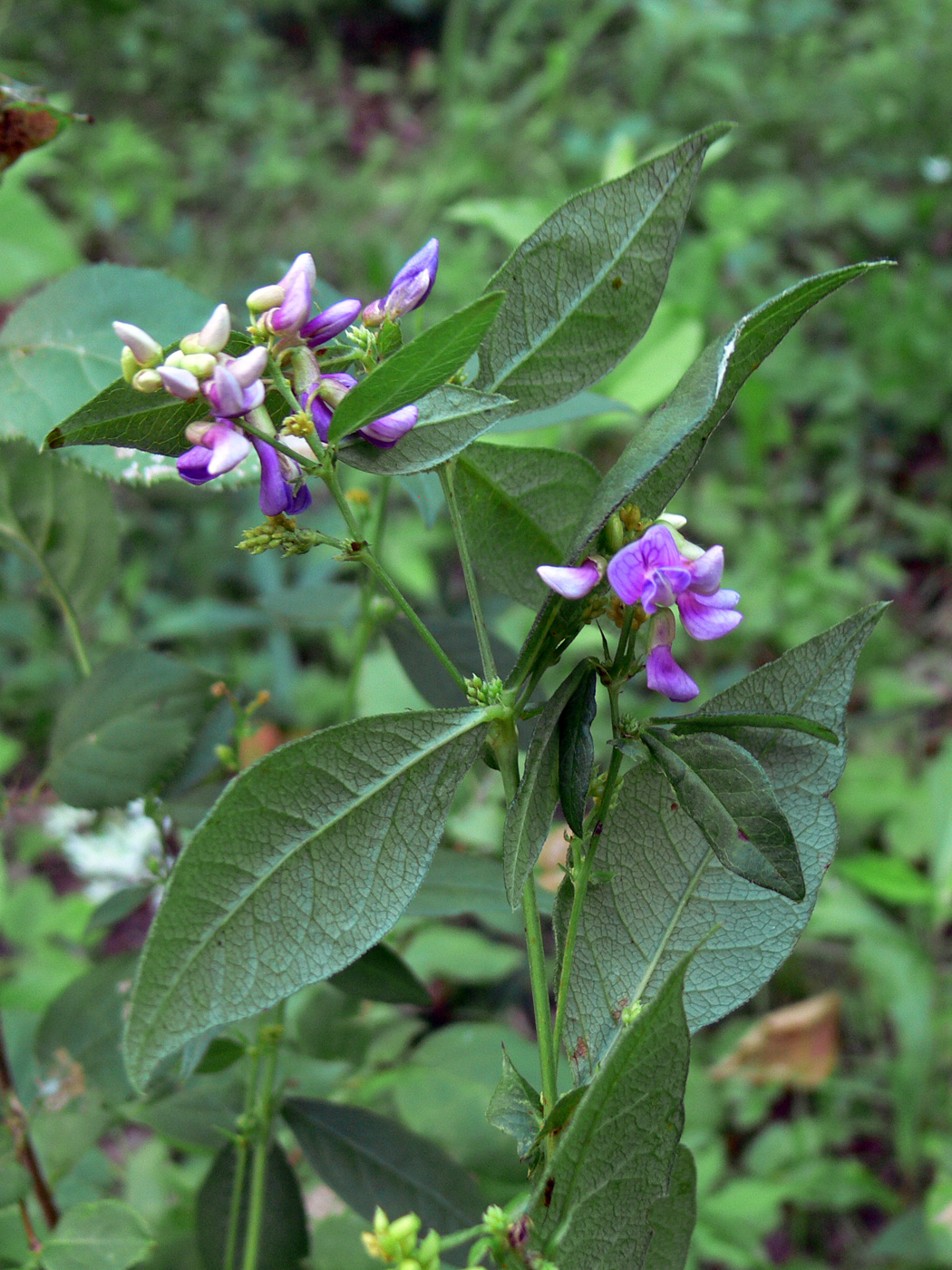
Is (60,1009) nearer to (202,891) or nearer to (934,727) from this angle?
(202,891)

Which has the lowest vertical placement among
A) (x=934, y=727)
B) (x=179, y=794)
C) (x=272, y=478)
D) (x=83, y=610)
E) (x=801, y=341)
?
(x=934, y=727)

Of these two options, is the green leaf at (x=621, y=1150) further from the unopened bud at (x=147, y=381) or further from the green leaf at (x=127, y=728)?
the green leaf at (x=127, y=728)

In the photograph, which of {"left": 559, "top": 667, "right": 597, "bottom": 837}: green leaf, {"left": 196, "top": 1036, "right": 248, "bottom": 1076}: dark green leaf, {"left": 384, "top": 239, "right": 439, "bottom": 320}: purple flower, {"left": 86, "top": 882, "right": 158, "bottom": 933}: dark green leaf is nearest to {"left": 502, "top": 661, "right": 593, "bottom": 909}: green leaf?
{"left": 559, "top": 667, "right": 597, "bottom": 837}: green leaf

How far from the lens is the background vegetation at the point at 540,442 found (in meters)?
1.30

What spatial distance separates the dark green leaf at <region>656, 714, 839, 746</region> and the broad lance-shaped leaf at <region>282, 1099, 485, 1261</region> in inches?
20.2

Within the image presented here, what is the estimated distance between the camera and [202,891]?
0.49 meters

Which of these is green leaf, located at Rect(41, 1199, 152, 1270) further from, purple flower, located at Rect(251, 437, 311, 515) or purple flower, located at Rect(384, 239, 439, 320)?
purple flower, located at Rect(384, 239, 439, 320)

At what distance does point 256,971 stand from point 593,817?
193 mm

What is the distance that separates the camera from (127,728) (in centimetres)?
86

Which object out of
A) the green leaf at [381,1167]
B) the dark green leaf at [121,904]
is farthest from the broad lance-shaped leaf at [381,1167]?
the dark green leaf at [121,904]

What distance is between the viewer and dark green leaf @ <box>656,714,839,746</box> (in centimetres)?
49

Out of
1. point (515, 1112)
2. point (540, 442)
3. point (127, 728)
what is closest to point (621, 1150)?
point (515, 1112)

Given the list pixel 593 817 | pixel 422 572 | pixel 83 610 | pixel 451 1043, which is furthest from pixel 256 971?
pixel 422 572

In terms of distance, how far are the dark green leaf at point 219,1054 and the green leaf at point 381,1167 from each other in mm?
109
